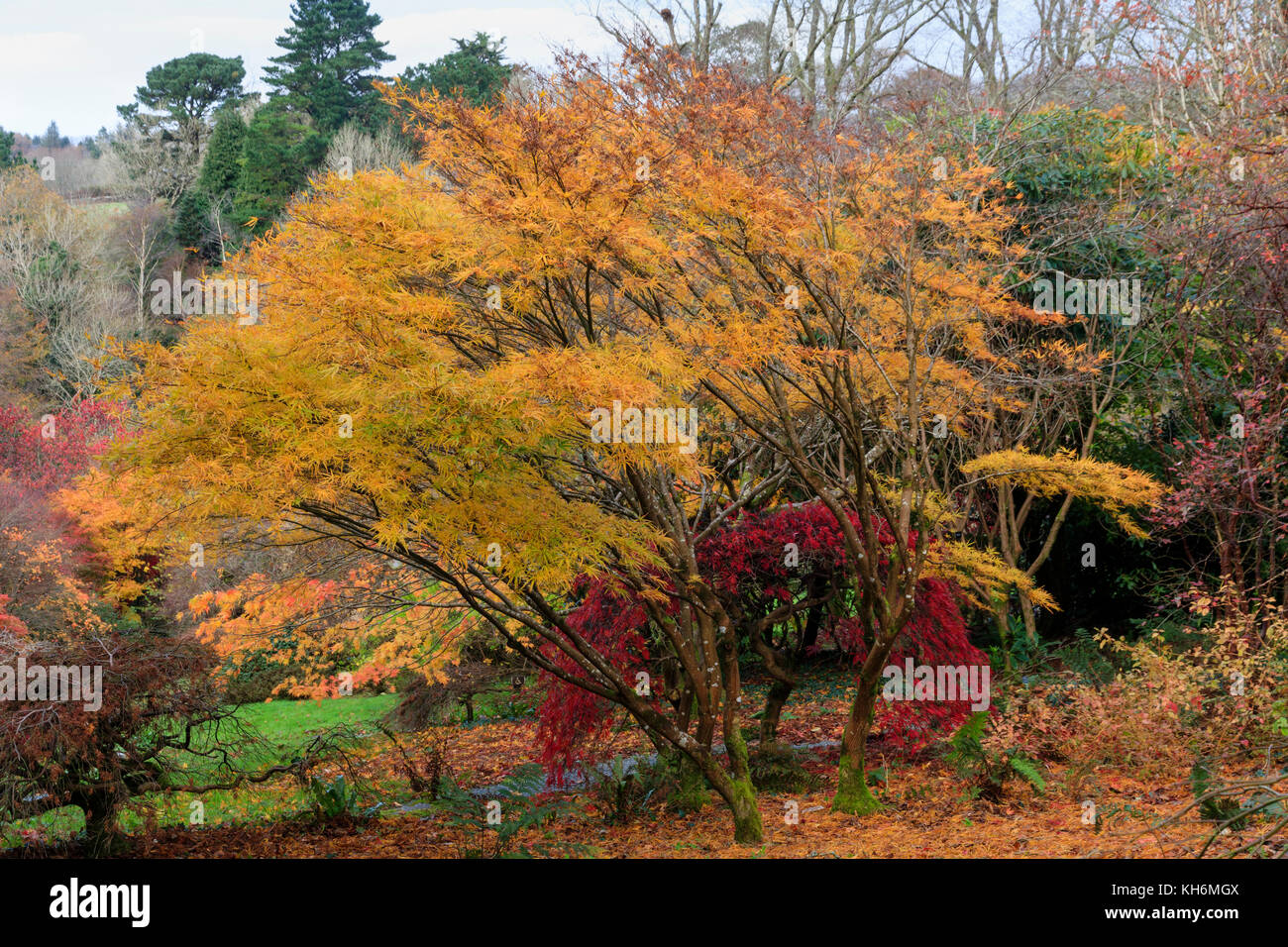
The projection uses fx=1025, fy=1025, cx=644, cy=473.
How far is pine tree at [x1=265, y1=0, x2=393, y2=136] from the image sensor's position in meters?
33.9

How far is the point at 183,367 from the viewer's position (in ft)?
18.9

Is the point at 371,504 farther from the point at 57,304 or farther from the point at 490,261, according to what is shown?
the point at 57,304

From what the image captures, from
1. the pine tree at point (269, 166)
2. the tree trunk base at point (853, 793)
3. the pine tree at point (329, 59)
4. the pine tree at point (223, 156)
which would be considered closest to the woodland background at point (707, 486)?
the tree trunk base at point (853, 793)

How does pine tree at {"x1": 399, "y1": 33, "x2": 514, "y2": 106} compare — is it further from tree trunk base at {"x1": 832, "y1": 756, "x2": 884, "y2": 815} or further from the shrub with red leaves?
tree trunk base at {"x1": 832, "y1": 756, "x2": 884, "y2": 815}

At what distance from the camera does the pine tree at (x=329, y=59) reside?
3388cm

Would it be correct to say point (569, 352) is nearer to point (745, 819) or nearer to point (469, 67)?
point (745, 819)

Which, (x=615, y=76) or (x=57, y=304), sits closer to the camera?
(x=615, y=76)

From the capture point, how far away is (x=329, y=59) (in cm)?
3453

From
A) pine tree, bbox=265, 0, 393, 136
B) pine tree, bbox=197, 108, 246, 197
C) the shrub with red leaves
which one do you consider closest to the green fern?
the shrub with red leaves

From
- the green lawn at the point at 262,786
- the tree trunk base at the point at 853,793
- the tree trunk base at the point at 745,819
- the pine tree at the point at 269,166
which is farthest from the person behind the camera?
the pine tree at the point at 269,166

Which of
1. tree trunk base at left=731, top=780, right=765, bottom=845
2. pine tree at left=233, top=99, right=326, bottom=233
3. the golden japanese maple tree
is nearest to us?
the golden japanese maple tree

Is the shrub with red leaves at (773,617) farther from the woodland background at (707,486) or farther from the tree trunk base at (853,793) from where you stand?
the tree trunk base at (853,793)
